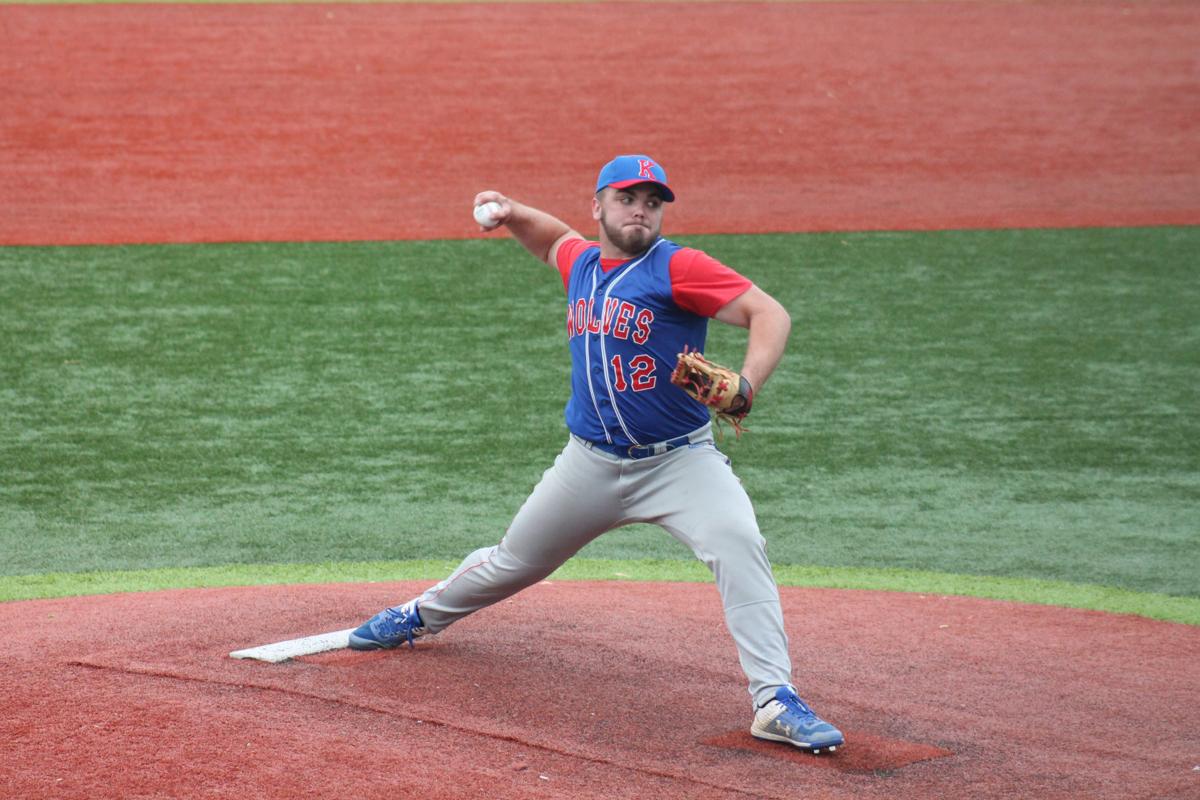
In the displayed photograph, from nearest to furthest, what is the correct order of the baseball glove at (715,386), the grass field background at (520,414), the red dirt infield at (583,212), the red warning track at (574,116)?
the baseball glove at (715,386) < the red dirt infield at (583,212) < the grass field background at (520,414) < the red warning track at (574,116)

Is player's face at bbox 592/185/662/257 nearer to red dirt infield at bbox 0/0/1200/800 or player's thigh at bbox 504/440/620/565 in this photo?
player's thigh at bbox 504/440/620/565

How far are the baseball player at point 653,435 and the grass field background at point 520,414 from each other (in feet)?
7.65

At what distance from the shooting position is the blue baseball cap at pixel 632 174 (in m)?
4.59

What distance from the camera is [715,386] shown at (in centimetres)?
414

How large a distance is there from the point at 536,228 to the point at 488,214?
0.96ft

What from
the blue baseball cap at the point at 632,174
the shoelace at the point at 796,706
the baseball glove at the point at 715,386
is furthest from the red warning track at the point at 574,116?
the shoelace at the point at 796,706

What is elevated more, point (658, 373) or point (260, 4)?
point (260, 4)

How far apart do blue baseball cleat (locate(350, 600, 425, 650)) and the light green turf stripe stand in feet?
5.29

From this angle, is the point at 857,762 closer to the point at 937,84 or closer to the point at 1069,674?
the point at 1069,674

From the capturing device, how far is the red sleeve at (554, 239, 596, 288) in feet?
16.4

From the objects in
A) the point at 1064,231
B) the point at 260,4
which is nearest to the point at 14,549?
the point at 1064,231

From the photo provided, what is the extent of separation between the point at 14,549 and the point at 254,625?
7.88 feet

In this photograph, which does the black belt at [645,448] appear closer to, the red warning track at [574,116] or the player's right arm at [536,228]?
the player's right arm at [536,228]

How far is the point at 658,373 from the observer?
4.58 metres
